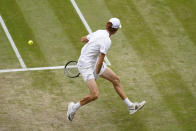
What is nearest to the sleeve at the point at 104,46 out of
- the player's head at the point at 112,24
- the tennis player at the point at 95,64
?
the tennis player at the point at 95,64

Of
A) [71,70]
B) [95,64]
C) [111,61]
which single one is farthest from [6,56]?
[95,64]

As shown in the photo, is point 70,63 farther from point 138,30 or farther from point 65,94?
point 138,30

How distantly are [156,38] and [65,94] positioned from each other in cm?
405

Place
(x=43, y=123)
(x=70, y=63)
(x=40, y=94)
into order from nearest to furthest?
(x=43, y=123) < (x=40, y=94) < (x=70, y=63)

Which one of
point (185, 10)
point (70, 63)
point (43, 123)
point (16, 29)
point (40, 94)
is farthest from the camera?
point (185, 10)

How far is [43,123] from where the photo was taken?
12656 millimetres

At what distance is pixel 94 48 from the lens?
476 inches

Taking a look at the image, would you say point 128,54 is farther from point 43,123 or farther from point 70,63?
point 43,123

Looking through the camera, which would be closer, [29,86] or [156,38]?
[29,86]

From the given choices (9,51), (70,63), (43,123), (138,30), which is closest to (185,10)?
(138,30)

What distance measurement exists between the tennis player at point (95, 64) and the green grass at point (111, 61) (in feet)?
1.60

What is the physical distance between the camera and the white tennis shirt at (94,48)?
1194 centimetres

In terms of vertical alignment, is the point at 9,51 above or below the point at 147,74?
above

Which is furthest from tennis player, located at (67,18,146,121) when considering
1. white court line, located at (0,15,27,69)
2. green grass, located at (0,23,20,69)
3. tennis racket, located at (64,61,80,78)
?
green grass, located at (0,23,20,69)
